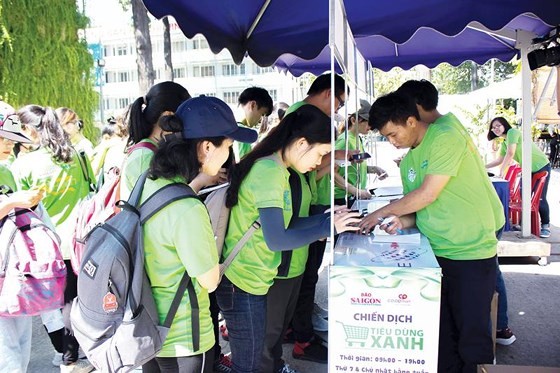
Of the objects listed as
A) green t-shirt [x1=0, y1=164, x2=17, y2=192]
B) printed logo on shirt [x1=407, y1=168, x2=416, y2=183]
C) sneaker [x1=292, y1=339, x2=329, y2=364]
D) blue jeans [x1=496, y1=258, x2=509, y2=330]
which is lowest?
sneaker [x1=292, y1=339, x2=329, y2=364]

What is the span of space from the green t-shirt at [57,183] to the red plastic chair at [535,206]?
456 centimetres

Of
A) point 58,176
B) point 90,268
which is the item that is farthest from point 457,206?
point 58,176

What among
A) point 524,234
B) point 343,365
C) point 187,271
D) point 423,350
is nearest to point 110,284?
point 187,271

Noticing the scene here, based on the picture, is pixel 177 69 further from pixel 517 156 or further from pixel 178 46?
pixel 517 156

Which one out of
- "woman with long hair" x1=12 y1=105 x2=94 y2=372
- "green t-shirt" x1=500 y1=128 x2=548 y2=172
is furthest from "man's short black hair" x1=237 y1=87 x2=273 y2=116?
"green t-shirt" x1=500 y1=128 x2=548 y2=172

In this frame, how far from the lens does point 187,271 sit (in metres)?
1.55

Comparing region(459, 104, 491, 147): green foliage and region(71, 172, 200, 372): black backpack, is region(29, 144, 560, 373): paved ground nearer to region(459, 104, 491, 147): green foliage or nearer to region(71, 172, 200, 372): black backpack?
region(71, 172, 200, 372): black backpack

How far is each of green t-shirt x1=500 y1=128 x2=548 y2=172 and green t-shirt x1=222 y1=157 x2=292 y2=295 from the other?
4.08 meters

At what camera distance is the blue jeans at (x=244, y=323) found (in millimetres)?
2049

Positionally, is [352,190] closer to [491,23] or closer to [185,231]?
[491,23]

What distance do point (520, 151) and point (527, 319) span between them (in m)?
3.12

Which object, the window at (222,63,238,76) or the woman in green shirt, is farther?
the window at (222,63,238,76)

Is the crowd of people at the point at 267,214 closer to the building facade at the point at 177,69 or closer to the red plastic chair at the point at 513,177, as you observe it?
the red plastic chair at the point at 513,177

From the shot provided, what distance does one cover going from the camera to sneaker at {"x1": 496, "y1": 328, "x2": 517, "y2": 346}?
3.26 metres
